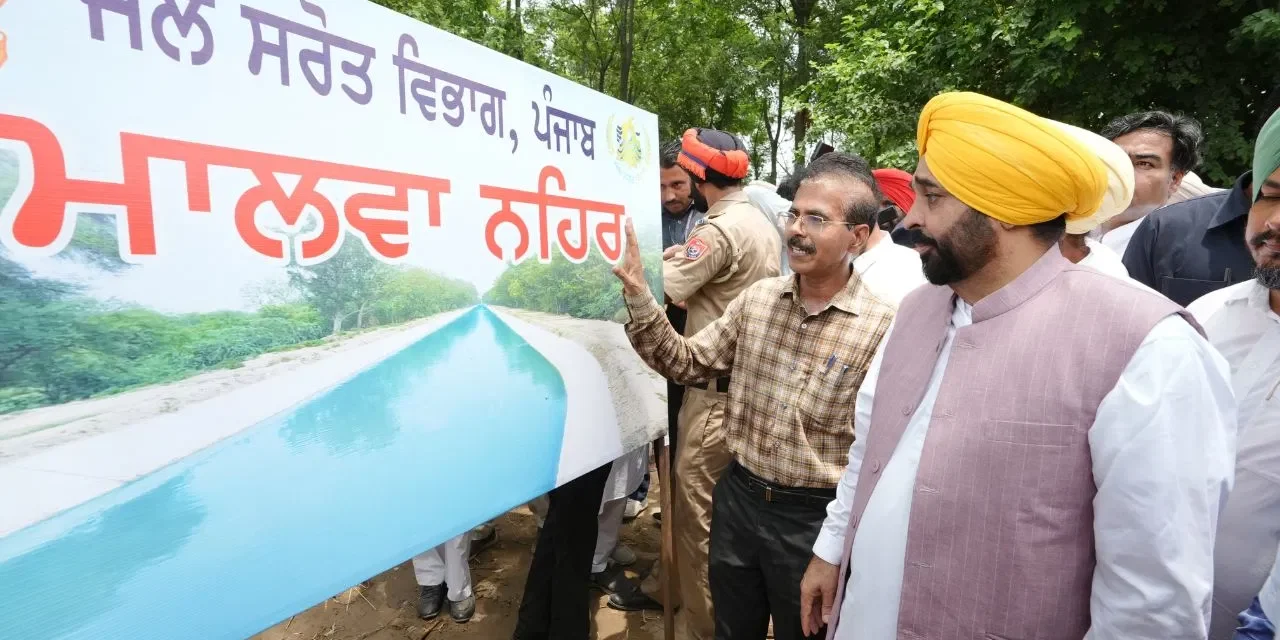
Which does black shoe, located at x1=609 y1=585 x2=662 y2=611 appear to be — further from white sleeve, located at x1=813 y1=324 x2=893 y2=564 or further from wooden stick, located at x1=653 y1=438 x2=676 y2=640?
white sleeve, located at x1=813 y1=324 x2=893 y2=564

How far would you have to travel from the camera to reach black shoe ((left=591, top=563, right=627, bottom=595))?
11.0 ft

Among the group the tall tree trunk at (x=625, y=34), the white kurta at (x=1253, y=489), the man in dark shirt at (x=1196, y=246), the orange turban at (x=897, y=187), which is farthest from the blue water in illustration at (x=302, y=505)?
the tall tree trunk at (x=625, y=34)

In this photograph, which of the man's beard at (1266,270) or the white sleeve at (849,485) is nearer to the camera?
the man's beard at (1266,270)

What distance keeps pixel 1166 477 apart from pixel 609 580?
2.80 m

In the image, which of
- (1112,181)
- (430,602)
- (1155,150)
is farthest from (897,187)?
(430,602)

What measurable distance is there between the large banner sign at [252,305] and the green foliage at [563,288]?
18mm

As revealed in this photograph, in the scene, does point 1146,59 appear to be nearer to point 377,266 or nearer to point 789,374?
point 789,374

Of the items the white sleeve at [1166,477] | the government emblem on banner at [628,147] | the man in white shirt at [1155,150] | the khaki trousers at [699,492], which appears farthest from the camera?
the man in white shirt at [1155,150]

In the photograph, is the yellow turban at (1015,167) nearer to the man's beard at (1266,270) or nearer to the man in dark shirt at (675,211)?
the man's beard at (1266,270)

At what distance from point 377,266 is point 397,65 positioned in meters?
0.44

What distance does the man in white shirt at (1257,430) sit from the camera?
1.30 meters

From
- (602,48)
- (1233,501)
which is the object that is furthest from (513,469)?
(602,48)

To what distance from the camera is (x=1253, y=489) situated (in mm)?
1322

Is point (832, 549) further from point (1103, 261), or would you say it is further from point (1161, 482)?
point (1103, 261)
